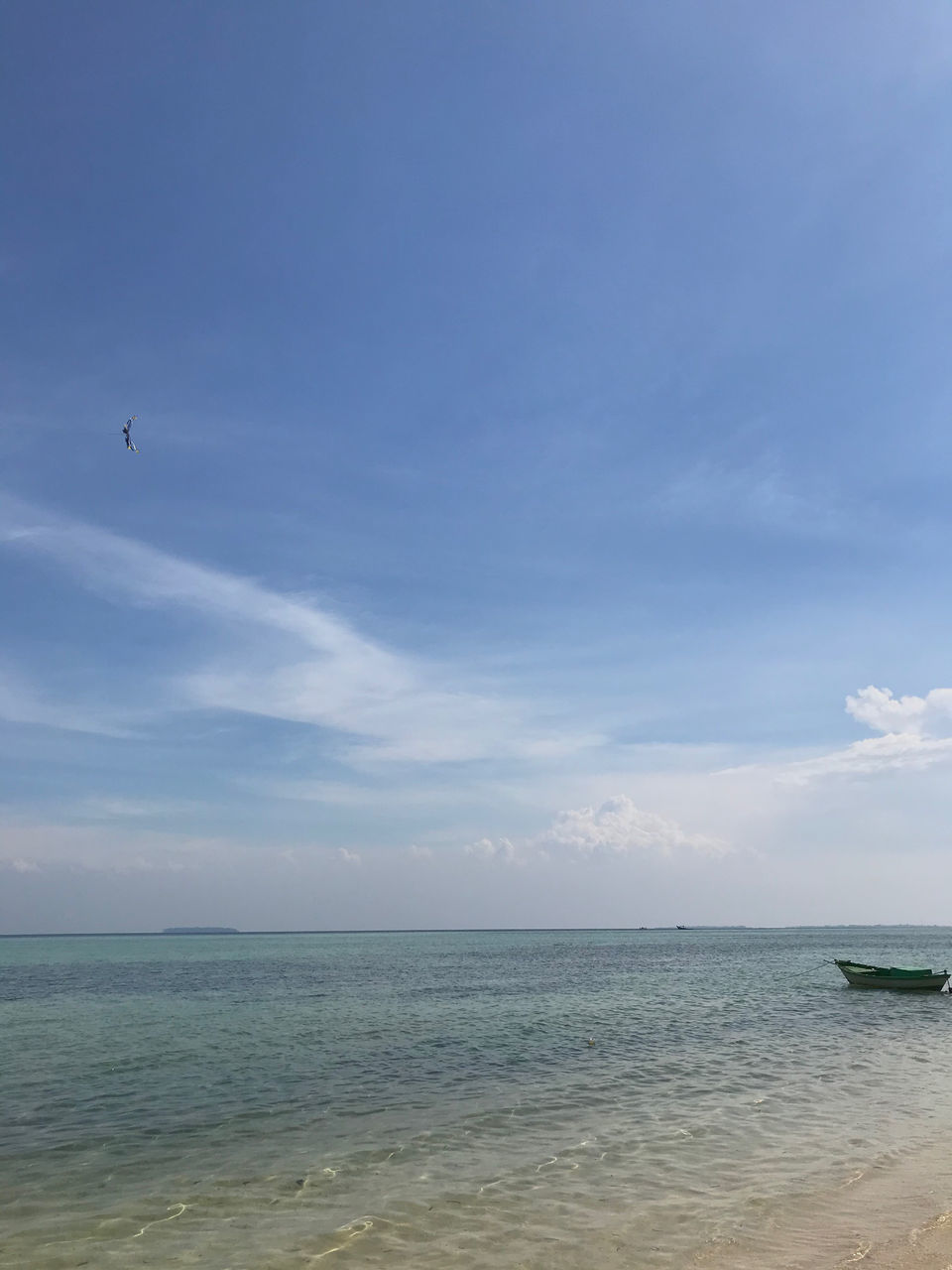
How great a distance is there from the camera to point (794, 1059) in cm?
2931

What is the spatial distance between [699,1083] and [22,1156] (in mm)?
18784

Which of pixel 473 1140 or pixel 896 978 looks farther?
pixel 896 978

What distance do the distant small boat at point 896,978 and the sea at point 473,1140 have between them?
48.1 feet

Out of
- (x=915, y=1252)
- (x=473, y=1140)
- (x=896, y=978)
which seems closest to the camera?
(x=915, y=1252)

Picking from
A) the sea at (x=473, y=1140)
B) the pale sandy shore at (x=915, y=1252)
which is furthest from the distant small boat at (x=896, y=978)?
the pale sandy shore at (x=915, y=1252)

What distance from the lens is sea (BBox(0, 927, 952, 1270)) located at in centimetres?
1332

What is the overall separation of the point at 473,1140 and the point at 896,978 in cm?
5007

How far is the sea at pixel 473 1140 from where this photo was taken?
1332cm

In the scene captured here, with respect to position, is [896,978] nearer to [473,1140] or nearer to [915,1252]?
[473,1140]

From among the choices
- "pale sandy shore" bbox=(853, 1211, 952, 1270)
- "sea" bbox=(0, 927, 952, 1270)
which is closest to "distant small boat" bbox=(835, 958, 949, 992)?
"sea" bbox=(0, 927, 952, 1270)

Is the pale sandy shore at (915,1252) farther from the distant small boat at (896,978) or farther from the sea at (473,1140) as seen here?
the distant small boat at (896,978)

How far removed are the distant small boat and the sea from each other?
48.1 feet

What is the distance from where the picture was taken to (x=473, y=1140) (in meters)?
19.2

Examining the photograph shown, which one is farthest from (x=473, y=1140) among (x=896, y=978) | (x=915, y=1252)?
(x=896, y=978)
